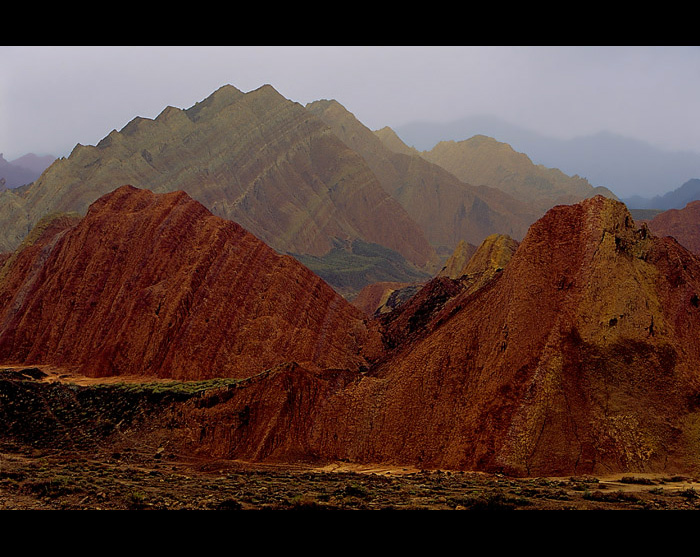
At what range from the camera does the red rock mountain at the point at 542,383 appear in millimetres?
22375

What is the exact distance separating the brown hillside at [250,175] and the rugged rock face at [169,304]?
232ft

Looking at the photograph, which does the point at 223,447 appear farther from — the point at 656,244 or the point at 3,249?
the point at 3,249

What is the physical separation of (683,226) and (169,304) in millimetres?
82965

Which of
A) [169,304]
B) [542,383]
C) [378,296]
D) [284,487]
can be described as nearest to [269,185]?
[378,296]

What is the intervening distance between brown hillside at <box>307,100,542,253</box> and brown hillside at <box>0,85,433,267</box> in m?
19.1

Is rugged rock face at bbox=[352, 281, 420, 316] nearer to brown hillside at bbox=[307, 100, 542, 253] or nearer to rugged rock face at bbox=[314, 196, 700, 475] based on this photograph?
rugged rock face at bbox=[314, 196, 700, 475]

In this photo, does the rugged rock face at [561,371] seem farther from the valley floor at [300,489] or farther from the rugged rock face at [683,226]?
the rugged rock face at [683,226]

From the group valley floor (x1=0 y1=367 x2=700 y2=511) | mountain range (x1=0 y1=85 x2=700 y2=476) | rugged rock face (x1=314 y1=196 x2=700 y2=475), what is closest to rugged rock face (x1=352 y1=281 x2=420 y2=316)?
mountain range (x1=0 y1=85 x2=700 y2=476)

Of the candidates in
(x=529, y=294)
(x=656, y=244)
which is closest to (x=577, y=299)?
(x=529, y=294)

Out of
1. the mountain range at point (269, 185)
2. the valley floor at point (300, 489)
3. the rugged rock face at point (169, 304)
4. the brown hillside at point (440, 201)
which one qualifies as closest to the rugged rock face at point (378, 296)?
the mountain range at point (269, 185)

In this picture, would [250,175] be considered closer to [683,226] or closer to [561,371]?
[683,226]

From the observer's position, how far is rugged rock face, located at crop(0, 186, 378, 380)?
39.2 m

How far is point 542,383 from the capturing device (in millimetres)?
23328
